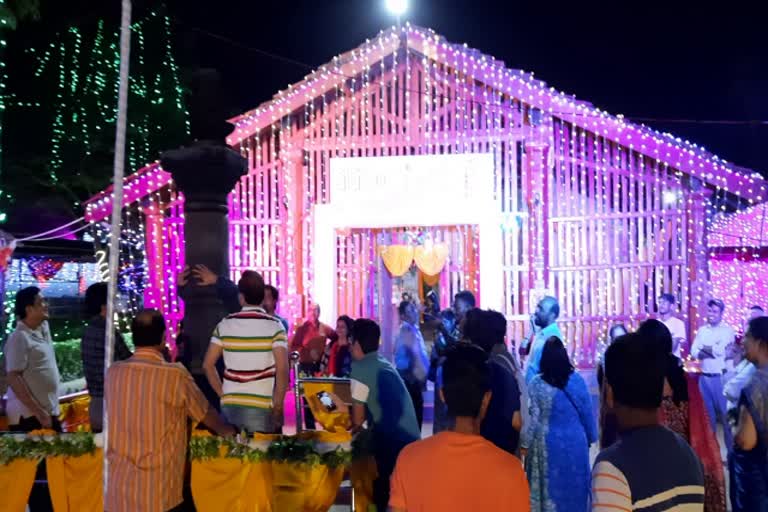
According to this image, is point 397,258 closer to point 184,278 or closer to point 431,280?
point 431,280

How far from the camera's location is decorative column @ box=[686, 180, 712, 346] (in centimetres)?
1245

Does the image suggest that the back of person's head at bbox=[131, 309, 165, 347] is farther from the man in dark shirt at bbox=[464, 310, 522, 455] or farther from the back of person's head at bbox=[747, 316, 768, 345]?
the back of person's head at bbox=[747, 316, 768, 345]

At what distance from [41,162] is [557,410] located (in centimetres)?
1913

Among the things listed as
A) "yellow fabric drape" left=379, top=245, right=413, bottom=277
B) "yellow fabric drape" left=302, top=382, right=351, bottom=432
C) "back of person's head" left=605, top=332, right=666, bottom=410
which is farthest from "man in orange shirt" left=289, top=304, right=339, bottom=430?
"back of person's head" left=605, top=332, right=666, bottom=410

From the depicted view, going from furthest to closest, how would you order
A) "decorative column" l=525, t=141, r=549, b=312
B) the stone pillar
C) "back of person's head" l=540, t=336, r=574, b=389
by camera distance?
"decorative column" l=525, t=141, r=549, b=312
the stone pillar
"back of person's head" l=540, t=336, r=574, b=389

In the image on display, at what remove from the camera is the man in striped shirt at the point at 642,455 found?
2.71 meters

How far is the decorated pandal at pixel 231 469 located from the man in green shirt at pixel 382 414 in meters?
0.19

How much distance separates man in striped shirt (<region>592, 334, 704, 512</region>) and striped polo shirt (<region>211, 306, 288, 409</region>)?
2.99 m

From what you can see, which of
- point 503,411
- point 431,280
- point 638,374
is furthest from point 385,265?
point 638,374

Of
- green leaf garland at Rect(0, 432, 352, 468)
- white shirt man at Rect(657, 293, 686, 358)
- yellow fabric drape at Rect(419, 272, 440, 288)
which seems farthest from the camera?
yellow fabric drape at Rect(419, 272, 440, 288)

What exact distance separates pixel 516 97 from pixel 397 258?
12.6 feet

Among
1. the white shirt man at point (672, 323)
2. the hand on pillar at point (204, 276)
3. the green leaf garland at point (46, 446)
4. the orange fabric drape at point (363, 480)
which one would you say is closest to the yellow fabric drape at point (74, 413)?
the green leaf garland at point (46, 446)

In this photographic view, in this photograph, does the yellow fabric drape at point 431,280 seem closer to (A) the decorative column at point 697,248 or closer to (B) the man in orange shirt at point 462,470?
(A) the decorative column at point 697,248

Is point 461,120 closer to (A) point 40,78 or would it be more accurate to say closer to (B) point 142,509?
(B) point 142,509
